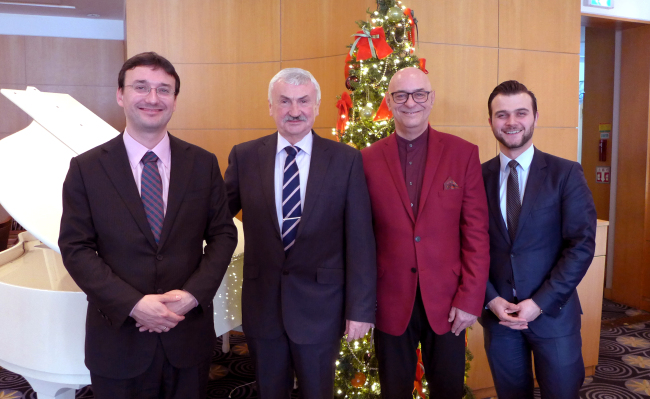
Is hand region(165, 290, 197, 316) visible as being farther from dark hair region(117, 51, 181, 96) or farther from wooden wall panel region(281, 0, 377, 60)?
wooden wall panel region(281, 0, 377, 60)

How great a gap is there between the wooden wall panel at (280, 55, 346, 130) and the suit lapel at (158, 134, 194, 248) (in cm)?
287

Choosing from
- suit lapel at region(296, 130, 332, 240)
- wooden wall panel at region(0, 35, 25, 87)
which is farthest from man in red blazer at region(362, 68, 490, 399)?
wooden wall panel at region(0, 35, 25, 87)

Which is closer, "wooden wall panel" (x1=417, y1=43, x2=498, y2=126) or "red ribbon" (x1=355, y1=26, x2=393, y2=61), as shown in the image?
"red ribbon" (x1=355, y1=26, x2=393, y2=61)

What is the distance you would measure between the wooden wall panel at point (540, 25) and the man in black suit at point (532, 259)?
187cm

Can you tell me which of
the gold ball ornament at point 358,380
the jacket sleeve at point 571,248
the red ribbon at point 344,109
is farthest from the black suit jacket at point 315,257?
the red ribbon at point 344,109

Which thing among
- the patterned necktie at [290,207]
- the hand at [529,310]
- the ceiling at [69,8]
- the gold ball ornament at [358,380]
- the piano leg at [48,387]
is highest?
the ceiling at [69,8]

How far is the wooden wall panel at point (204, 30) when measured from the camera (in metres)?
4.98

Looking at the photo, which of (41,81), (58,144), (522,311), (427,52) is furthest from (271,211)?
(41,81)

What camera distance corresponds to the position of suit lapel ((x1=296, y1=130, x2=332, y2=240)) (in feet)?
6.10

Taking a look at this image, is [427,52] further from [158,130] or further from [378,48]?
[158,130]

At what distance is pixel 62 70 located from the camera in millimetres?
7215

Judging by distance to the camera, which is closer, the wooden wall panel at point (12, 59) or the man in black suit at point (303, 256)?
the man in black suit at point (303, 256)

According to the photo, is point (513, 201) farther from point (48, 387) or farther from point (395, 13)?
point (48, 387)

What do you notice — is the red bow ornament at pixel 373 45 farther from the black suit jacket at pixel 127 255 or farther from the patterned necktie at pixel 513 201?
the black suit jacket at pixel 127 255
